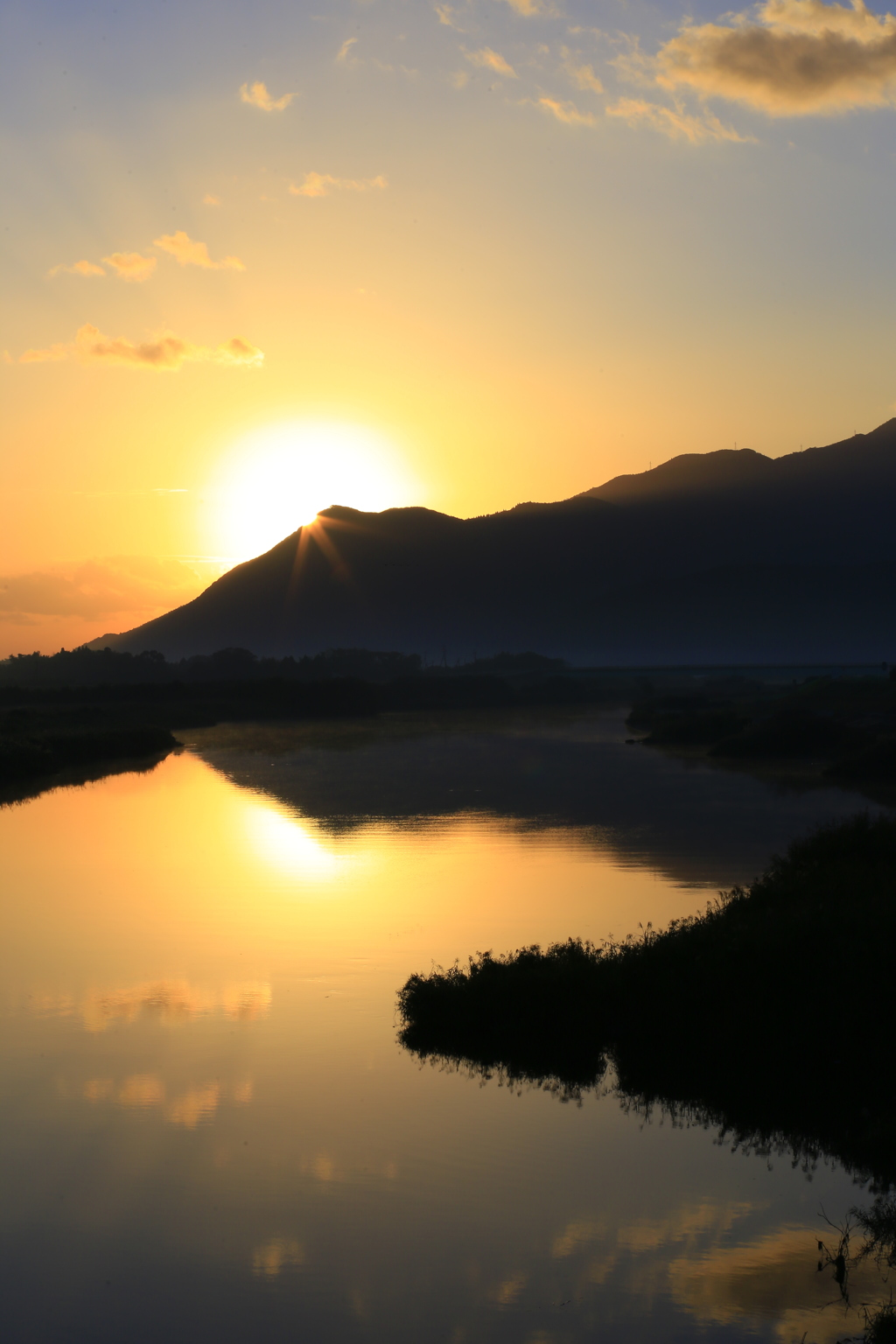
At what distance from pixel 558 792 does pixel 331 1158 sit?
39.4m

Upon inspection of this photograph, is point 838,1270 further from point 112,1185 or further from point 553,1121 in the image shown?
point 112,1185

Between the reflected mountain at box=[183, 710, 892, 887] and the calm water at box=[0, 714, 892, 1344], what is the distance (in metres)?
5.64

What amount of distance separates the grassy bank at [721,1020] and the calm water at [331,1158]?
623 mm

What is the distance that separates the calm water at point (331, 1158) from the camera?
9.89 meters

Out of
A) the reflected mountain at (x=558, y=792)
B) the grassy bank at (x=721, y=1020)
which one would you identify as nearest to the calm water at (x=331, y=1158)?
the grassy bank at (x=721, y=1020)

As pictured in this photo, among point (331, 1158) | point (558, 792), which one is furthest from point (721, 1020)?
point (558, 792)

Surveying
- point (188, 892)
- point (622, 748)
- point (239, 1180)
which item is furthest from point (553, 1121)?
point (622, 748)

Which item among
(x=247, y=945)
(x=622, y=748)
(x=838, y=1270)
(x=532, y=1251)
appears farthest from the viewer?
(x=622, y=748)

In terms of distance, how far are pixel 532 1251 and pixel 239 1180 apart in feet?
A: 11.0

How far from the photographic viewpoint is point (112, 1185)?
39.8ft

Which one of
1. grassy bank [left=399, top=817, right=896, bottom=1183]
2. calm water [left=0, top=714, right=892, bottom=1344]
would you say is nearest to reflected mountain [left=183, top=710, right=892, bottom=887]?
calm water [left=0, top=714, right=892, bottom=1344]

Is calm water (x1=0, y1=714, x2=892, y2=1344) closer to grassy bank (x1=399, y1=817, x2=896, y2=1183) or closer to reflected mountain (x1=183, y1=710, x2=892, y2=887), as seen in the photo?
grassy bank (x1=399, y1=817, x2=896, y2=1183)

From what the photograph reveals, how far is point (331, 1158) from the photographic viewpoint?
42.1ft

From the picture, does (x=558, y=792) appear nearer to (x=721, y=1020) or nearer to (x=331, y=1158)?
(x=721, y=1020)
